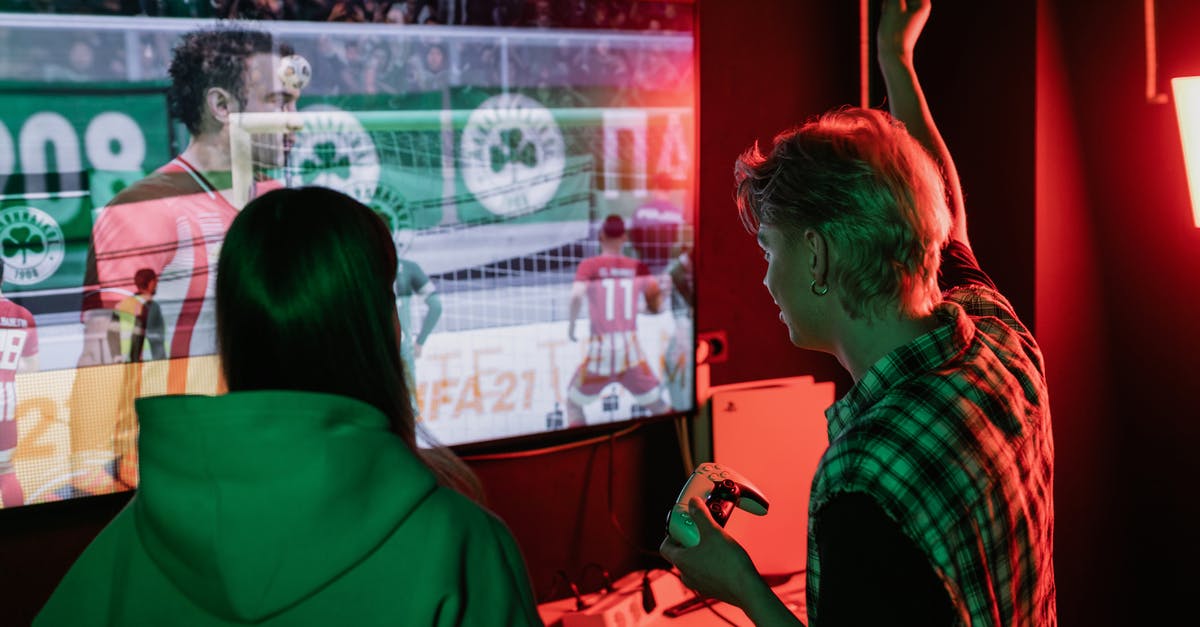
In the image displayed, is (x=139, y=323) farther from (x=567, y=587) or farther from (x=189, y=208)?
(x=567, y=587)

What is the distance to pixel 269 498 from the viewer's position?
92 centimetres

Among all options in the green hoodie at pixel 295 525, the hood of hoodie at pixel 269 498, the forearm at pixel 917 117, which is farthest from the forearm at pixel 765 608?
the forearm at pixel 917 117

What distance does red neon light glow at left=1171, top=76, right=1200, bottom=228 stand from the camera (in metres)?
1.76

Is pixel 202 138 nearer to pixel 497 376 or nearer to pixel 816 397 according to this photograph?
pixel 497 376

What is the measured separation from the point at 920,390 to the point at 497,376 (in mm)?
1105

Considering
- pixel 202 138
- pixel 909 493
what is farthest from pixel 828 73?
pixel 909 493

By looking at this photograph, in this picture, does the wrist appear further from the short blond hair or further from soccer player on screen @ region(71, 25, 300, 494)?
soccer player on screen @ region(71, 25, 300, 494)

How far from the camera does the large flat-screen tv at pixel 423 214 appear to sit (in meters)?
1.57

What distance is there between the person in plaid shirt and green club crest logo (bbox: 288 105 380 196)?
2.72ft

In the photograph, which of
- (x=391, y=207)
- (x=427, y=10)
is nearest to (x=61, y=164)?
(x=391, y=207)

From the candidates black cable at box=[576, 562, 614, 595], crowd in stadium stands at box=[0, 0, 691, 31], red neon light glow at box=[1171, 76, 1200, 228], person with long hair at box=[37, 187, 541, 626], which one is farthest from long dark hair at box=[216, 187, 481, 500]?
red neon light glow at box=[1171, 76, 1200, 228]

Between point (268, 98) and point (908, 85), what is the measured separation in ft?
3.89

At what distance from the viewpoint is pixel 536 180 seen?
6.81 ft

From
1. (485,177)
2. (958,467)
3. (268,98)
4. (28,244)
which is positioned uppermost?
(268,98)
